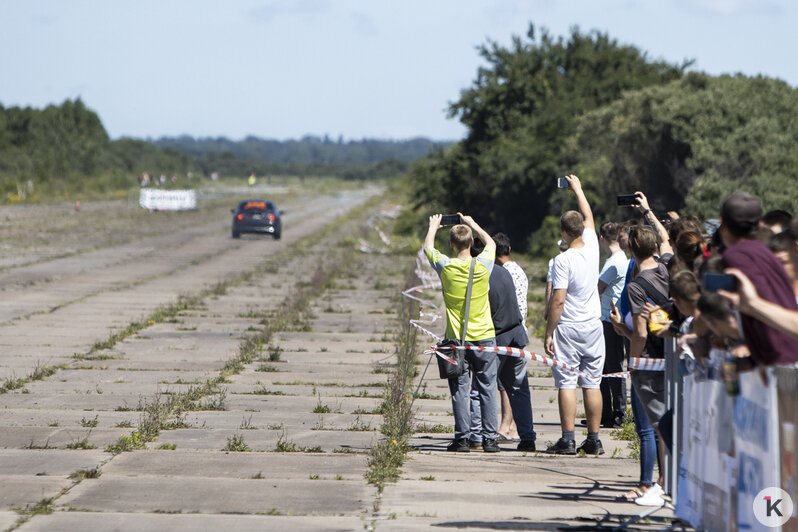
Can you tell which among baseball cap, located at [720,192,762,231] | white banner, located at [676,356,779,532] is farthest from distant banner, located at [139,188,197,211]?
baseball cap, located at [720,192,762,231]

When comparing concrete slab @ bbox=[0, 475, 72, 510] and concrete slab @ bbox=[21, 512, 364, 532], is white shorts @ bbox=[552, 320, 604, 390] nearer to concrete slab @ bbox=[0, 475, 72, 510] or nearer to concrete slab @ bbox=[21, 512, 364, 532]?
concrete slab @ bbox=[21, 512, 364, 532]

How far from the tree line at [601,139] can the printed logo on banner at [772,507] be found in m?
23.3

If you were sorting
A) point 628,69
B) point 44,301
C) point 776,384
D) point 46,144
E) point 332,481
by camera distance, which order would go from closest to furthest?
1. point 776,384
2. point 332,481
3. point 44,301
4. point 628,69
5. point 46,144

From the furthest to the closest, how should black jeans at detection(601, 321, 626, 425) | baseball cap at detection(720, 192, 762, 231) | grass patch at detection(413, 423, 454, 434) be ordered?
black jeans at detection(601, 321, 626, 425)
grass patch at detection(413, 423, 454, 434)
baseball cap at detection(720, 192, 762, 231)

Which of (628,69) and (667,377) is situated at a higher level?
(628,69)

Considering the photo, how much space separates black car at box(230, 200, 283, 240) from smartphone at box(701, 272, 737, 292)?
41418 millimetres

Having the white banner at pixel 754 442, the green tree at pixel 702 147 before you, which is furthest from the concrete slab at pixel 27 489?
the green tree at pixel 702 147

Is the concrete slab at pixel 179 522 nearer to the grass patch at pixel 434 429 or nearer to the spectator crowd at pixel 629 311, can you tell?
the spectator crowd at pixel 629 311

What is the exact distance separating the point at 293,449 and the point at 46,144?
101 meters

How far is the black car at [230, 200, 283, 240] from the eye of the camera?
46062 millimetres

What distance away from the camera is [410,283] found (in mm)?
27219

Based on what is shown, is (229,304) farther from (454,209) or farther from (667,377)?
(454,209)

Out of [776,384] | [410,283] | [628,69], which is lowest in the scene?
[410,283]

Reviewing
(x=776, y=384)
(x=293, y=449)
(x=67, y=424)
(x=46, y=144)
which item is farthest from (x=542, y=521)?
(x=46, y=144)
